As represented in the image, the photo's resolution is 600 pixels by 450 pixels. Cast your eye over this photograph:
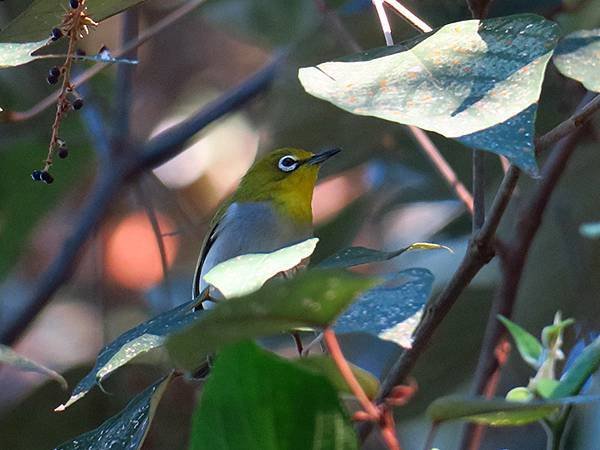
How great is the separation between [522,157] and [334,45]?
1.71 m

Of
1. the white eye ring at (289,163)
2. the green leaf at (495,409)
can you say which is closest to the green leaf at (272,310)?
the green leaf at (495,409)

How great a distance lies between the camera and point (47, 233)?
356 centimetres

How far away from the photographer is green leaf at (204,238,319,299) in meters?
0.89

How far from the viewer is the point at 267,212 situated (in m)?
2.29

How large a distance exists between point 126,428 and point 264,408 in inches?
17.4

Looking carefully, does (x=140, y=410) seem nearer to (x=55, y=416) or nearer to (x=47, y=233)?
(x=55, y=416)

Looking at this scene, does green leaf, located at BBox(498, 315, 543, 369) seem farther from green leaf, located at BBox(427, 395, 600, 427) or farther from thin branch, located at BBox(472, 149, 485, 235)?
thin branch, located at BBox(472, 149, 485, 235)

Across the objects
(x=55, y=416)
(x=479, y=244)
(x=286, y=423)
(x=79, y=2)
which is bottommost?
(x=55, y=416)

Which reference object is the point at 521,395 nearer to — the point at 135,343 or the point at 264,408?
the point at 264,408

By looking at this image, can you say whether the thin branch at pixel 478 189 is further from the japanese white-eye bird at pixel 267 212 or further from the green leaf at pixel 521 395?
the japanese white-eye bird at pixel 267 212

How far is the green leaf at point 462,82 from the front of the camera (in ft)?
2.82

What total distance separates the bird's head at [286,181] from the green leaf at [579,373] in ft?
5.16

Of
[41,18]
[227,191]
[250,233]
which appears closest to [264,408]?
[41,18]

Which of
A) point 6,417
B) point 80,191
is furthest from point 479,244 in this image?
point 80,191
